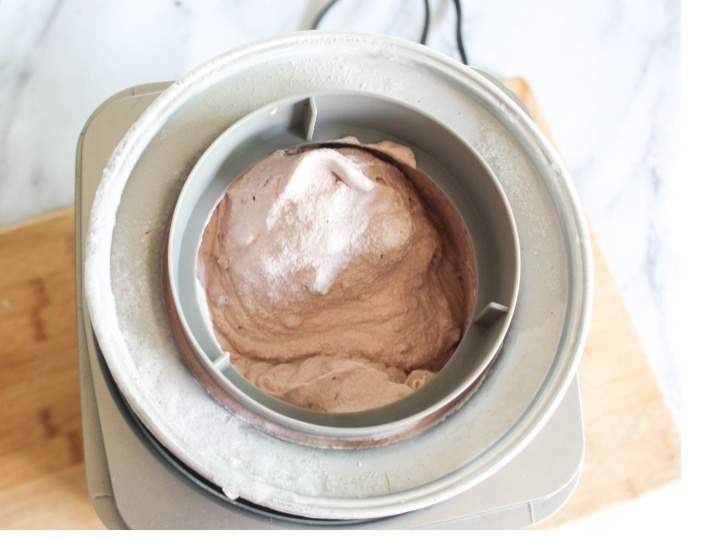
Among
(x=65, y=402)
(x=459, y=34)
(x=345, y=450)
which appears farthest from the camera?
(x=459, y=34)

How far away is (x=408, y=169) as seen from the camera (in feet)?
1.46

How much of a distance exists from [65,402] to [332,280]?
0.97 feet

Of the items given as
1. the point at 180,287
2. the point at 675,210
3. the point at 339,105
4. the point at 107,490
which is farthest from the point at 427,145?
the point at 675,210

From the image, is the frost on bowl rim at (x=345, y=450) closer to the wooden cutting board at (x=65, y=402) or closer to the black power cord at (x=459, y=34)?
the wooden cutting board at (x=65, y=402)

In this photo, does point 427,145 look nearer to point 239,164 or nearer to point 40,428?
point 239,164

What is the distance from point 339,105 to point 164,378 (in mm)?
215

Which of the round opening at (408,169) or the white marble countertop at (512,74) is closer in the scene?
the round opening at (408,169)

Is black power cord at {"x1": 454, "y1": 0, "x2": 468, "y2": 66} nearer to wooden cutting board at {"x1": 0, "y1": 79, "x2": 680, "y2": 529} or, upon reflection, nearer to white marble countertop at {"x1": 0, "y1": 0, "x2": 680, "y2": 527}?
white marble countertop at {"x1": 0, "y1": 0, "x2": 680, "y2": 527}

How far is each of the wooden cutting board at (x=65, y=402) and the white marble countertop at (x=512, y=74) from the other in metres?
0.10

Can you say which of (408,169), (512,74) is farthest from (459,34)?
(408,169)

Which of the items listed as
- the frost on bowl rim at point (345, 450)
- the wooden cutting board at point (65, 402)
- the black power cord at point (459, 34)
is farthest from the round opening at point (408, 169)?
the black power cord at point (459, 34)

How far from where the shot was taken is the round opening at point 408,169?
363 millimetres

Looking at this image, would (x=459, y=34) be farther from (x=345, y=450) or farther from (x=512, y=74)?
(x=345, y=450)

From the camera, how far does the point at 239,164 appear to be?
1.36 ft
